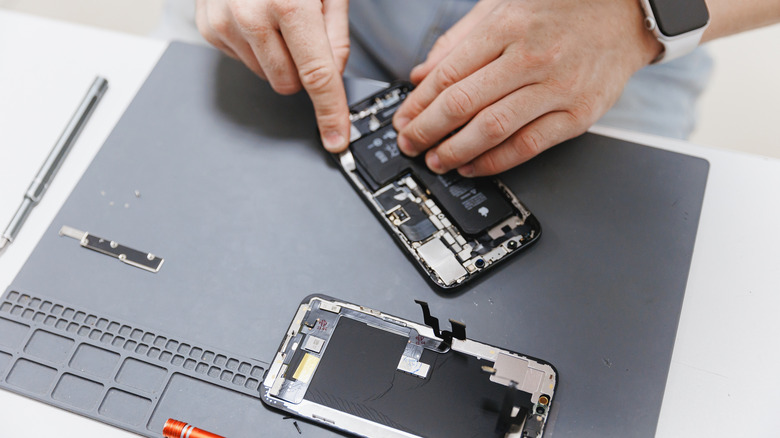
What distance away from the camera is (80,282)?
3.58ft

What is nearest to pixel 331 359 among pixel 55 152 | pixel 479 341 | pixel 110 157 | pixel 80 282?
pixel 479 341

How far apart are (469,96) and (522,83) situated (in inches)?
4.0

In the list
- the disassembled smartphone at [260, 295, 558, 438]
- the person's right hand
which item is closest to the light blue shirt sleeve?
the person's right hand

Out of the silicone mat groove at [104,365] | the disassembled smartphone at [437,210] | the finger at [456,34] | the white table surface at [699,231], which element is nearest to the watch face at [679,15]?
the white table surface at [699,231]

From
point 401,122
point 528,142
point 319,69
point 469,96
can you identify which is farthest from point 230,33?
point 528,142

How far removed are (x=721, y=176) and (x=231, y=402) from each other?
98 centimetres

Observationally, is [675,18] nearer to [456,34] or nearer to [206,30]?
[456,34]

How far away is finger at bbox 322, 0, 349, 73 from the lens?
1.23 meters

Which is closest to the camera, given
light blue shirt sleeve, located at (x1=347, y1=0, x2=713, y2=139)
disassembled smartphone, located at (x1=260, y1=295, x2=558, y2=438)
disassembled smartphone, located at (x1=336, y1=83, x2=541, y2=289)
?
disassembled smartphone, located at (x1=260, y1=295, x2=558, y2=438)

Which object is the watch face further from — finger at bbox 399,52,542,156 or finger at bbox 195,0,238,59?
finger at bbox 195,0,238,59

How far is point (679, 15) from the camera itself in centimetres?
114

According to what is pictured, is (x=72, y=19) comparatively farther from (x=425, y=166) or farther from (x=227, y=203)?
(x=425, y=166)

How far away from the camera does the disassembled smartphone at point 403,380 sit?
3.05ft

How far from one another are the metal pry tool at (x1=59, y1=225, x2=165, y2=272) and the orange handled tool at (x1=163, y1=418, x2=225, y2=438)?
0.93 feet
